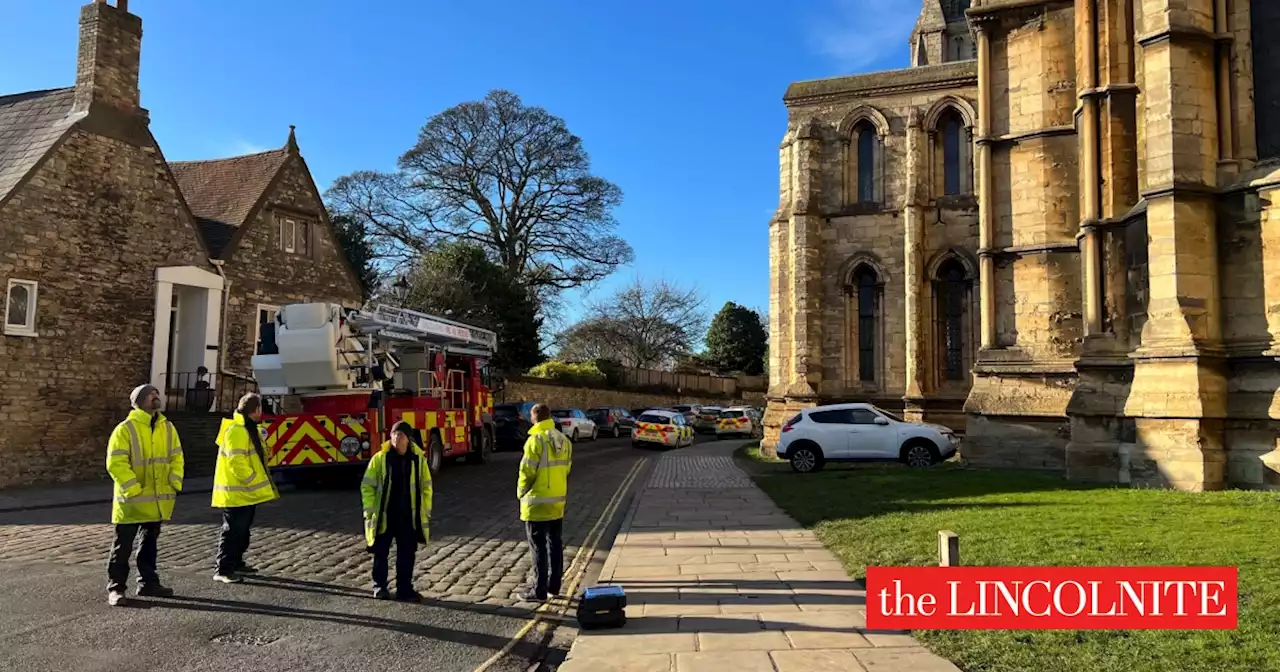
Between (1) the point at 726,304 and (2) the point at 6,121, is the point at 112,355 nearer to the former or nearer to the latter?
(2) the point at 6,121

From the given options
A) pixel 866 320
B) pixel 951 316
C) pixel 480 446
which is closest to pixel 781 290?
pixel 866 320

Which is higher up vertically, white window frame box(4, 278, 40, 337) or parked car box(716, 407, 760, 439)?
white window frame box(4, 278, 40, 337)

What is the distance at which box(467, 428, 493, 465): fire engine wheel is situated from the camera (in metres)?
20.9

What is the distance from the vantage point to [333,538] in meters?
10.1

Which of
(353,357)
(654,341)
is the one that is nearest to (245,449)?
(353,357)

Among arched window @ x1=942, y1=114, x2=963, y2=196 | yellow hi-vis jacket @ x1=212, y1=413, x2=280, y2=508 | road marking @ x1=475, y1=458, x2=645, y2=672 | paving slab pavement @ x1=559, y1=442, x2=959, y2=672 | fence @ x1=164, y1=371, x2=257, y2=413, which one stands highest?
arched window @ x1=942, y1=114, x2=963, y2=196

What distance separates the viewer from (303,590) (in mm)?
7387

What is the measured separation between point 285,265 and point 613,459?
34.7ft

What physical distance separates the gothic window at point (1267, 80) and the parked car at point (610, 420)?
85.9ft

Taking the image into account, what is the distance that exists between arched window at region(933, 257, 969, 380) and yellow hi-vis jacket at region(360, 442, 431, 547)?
66.4 ft

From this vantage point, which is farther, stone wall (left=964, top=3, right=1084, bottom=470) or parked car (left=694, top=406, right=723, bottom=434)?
parked car (left=694, top=406, right=723, bottom=434)

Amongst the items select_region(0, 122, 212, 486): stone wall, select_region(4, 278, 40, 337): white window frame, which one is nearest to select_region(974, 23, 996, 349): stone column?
select_region(0, 122, 212, 486): stone wall

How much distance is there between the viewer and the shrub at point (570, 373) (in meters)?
42.6

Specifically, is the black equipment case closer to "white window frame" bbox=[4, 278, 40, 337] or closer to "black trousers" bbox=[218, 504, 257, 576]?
"black trousers" bbox=[218, 504, 257, 576]
